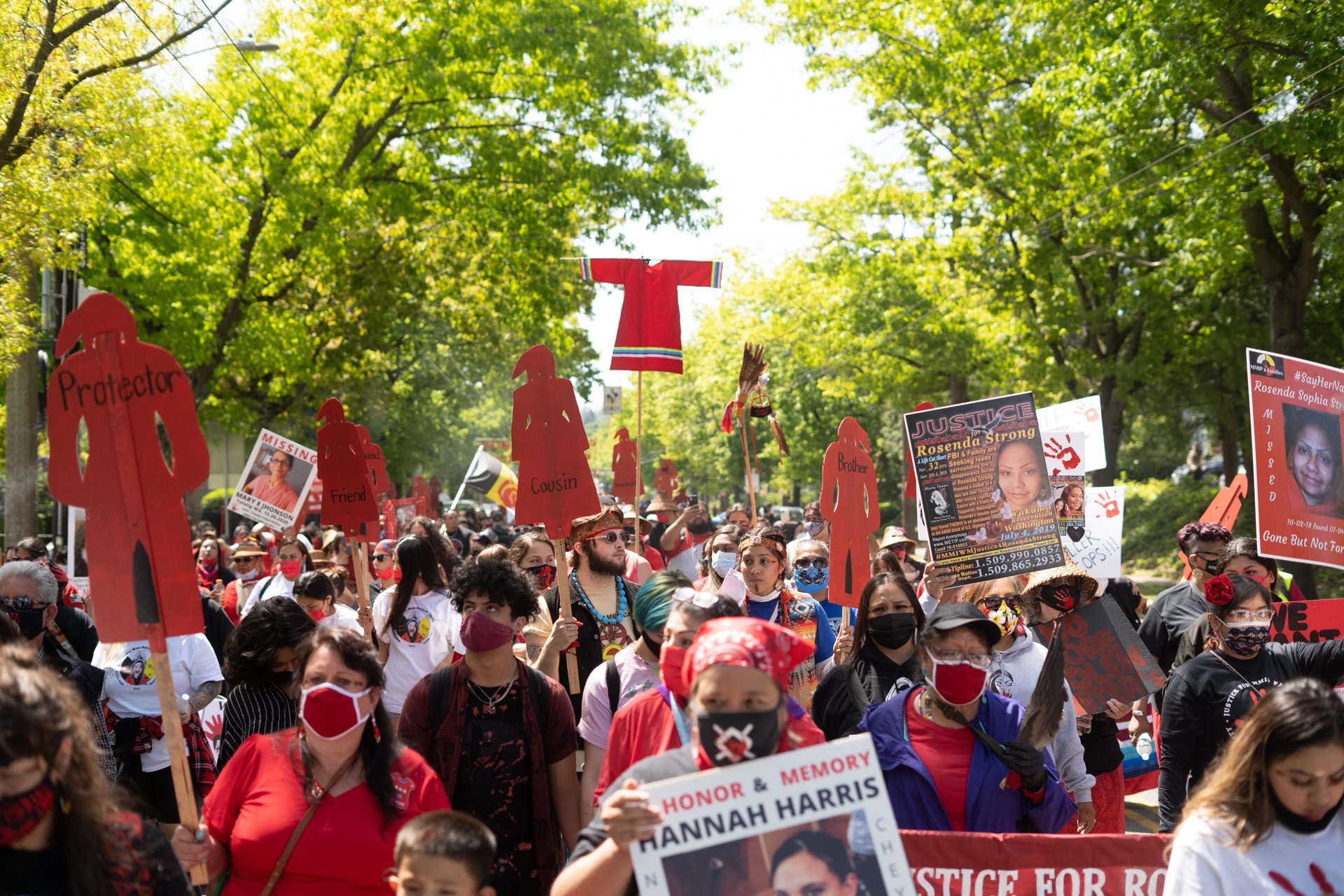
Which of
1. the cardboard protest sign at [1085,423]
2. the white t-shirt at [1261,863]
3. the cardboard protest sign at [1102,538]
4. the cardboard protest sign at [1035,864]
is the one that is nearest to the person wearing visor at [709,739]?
the white t-shirt at [1261,863]

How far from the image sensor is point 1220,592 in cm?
528

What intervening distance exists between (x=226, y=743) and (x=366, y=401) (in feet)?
86.5

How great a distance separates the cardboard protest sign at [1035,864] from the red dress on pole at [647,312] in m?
5.66

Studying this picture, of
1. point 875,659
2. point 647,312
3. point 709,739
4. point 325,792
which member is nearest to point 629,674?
point 875,659

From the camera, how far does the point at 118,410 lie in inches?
143

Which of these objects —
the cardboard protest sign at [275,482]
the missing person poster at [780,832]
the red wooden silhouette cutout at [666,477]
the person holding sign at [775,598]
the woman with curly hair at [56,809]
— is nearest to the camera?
the woman with curly hair at [56,809]

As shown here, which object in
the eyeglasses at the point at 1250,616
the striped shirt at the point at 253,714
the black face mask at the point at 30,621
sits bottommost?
the striped shirt at the point at 253,714

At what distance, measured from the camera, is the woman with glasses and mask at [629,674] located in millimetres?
4605

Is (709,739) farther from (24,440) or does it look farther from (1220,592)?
(24,440)

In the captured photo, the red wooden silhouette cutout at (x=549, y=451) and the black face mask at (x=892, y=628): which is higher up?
the red wooden silhouette cutout at (x=549, y=451)

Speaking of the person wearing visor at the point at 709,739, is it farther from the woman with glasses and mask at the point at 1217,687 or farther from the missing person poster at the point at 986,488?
the missing person poster at the point at 986,488

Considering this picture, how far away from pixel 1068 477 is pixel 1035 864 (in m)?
6.29

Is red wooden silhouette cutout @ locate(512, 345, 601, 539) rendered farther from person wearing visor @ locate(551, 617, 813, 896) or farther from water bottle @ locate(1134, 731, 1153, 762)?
water bottle @ locate(1134, 731, 1153, 762)

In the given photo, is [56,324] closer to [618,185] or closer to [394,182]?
[394,182]
